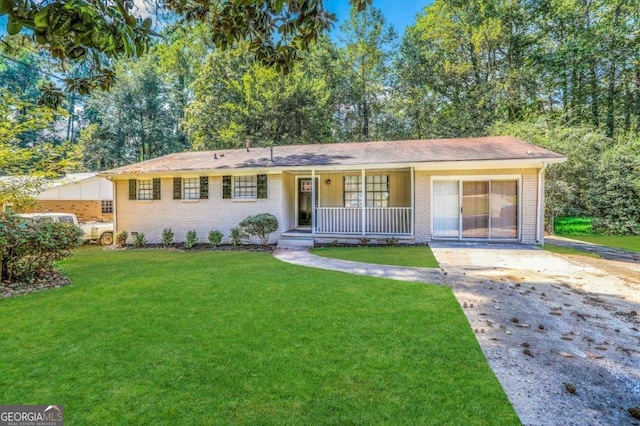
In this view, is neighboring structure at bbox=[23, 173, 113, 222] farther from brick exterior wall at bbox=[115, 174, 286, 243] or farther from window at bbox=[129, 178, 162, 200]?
brick exterior wall at bbox=[115, 174, 286, 243]

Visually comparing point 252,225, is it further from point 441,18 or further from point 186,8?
point 441,18

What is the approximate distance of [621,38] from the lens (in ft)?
65.0

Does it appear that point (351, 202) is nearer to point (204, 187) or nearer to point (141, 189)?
point (204, 187)

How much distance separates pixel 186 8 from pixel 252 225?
867cm

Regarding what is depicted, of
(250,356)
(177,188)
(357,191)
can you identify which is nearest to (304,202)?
(357,191)

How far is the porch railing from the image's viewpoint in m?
12.2

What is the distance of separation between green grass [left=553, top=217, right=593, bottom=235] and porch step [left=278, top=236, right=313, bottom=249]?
12.2m

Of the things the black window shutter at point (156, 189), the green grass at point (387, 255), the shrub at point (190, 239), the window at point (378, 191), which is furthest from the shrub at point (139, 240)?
the window at point (378, 191)

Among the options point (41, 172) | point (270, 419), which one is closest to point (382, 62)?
point (41, 172)

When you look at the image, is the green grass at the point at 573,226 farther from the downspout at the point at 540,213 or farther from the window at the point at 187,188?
the window at the point at 187,188

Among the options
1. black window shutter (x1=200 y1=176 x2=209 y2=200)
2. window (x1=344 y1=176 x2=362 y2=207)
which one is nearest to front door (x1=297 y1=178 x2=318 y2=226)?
window (x1=344 y1=176 x2=362 y2=207)

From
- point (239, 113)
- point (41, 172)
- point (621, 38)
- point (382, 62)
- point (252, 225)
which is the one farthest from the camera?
point (382, 62)

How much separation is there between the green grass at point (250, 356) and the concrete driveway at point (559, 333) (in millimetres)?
278

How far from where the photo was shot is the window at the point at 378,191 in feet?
44.7
